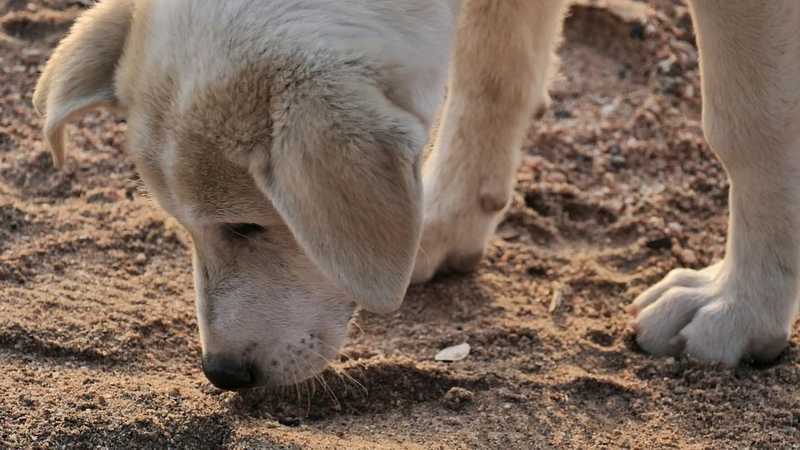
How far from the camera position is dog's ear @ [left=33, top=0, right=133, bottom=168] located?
336 cm

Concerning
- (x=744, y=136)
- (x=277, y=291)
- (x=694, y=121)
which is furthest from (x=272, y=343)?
(x=694, y=121)

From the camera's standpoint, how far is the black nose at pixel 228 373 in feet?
10.9

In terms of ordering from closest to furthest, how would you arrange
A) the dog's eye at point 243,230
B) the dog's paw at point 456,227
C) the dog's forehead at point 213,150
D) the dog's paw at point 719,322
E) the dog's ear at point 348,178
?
the dog's ear at point 348,178 → the dog's forehead at point 213,150 → the dog's eye at point 243,230 → the dog's paw at point 719,322 → the dog's paw at point 456,227

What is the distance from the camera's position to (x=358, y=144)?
2.75 meters

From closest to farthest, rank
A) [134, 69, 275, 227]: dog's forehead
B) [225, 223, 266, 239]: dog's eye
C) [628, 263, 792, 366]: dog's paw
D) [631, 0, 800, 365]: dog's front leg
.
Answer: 1. [134, 69, 275, 227]: dog's forehead
2. [225, 223, 266, 239]: dog's eye
3. [631, 0, 800, 365]: dog's front leg
4. [628, 263, 792, 366]: dog's paw

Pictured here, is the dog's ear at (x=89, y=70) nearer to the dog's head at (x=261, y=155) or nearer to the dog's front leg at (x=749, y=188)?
the dog's head at (x=261, y=155)

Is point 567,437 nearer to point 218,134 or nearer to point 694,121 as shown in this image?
point 218,134

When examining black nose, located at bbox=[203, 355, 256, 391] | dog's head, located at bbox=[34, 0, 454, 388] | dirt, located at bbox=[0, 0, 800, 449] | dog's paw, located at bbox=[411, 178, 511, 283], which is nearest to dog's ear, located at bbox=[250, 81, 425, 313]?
dog's head, located at bbox=[34, 0, 454, 388]

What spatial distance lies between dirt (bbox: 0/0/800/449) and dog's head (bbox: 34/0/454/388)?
23cm

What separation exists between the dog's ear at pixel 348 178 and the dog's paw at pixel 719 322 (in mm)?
1222

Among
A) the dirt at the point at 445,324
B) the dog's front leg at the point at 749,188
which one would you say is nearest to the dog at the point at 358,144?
the dog's front leg at the point at 749,188

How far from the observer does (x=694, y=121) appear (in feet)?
17.0

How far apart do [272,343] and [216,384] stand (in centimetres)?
18

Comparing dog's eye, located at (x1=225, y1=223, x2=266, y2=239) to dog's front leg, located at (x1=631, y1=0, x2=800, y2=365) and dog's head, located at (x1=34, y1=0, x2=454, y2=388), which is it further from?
dog's front leg, located at (x1=631, y1=0, x2=800, y2=365)
